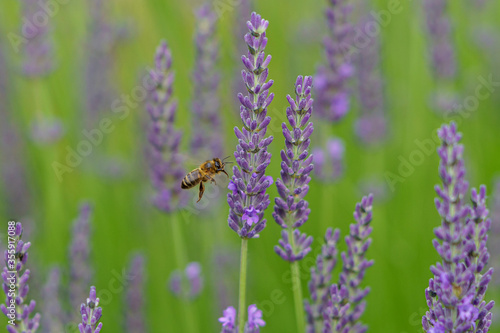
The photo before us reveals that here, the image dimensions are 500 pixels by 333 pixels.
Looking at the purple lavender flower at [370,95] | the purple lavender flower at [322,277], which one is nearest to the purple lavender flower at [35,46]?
the purple lavender flower at [370,95]

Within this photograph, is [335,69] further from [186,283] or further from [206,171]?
[186,283]

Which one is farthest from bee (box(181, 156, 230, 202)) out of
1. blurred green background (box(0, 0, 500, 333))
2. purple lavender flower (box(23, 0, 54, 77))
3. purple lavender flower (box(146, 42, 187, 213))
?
purple lavender flower (box(23, 0, 54, 77))

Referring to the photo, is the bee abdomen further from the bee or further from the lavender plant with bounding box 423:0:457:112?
the lavender plant with bounding box 423:0:457:112

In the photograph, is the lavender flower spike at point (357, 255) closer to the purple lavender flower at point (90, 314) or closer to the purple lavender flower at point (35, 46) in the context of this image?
the purple lavender flower at point (90, 314)

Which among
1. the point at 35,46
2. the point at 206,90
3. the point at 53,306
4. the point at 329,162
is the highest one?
the point at 35,46

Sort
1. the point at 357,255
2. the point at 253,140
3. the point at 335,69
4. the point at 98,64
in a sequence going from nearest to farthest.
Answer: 1. the point at 253,140
2. the point at 357,255
3. the point at 335,69
4. the point at 98,64

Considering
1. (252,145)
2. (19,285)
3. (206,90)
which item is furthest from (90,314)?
(206,90)
